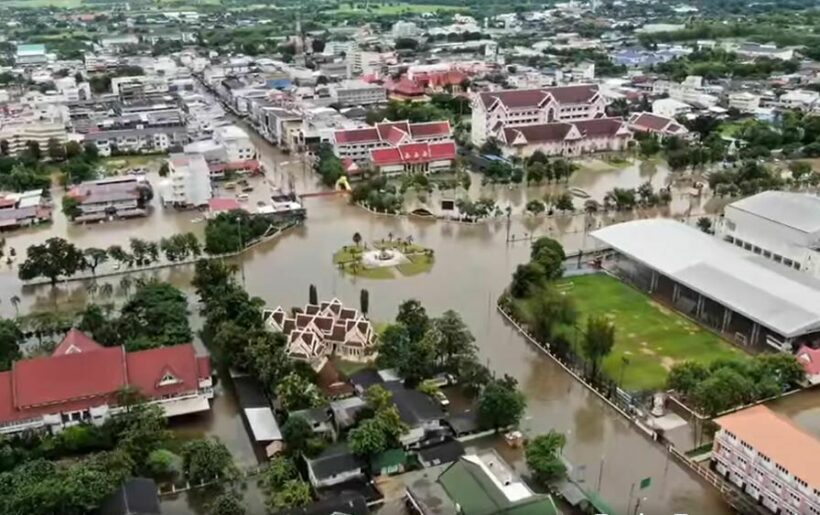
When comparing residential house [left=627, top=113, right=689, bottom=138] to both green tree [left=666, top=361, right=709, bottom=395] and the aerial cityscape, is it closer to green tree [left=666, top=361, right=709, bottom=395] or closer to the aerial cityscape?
the aerial cityscape

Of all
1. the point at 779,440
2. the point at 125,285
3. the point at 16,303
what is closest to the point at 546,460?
the point at 779,440

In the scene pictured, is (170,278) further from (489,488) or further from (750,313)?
(750,313)

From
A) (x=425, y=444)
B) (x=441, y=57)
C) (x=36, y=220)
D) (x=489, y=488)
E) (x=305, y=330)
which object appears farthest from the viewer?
(x=441, y=57)

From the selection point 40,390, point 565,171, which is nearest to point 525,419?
point 40,390

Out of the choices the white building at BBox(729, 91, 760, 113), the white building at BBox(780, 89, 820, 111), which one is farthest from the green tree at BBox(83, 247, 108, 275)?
the white building at BBox(780, 89, 820, 111)

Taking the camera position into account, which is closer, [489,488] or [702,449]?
[489,488]

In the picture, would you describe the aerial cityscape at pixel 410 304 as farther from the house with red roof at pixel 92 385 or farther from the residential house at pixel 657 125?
the residential house at pixel 657 125

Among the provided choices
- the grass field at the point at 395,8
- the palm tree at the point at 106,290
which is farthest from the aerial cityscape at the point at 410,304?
the grass field at the point at 395,8
